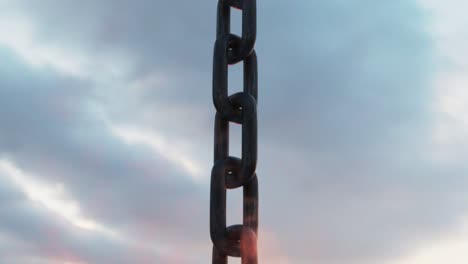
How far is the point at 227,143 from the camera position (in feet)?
11.4

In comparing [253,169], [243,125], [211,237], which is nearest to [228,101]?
[243,125]

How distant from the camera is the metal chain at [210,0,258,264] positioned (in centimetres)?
324

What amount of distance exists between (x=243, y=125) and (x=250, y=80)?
11.4 inches

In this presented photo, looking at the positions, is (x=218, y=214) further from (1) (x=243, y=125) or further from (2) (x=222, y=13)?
(2) (x=222, y=13)

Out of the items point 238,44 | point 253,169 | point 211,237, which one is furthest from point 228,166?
point 238,44

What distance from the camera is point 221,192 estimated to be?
3.29 metres

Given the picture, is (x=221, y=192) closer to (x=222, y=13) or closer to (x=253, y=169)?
(x=253, y=169)

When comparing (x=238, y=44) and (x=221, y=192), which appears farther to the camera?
(x=238, y=44)

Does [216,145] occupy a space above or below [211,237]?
A: above

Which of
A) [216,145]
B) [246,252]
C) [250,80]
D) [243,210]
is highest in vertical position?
[250,80]

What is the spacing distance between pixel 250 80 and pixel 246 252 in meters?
0.88

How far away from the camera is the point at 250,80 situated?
11.6 feet

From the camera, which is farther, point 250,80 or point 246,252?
point 250,80

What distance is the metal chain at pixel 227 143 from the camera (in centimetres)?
324
